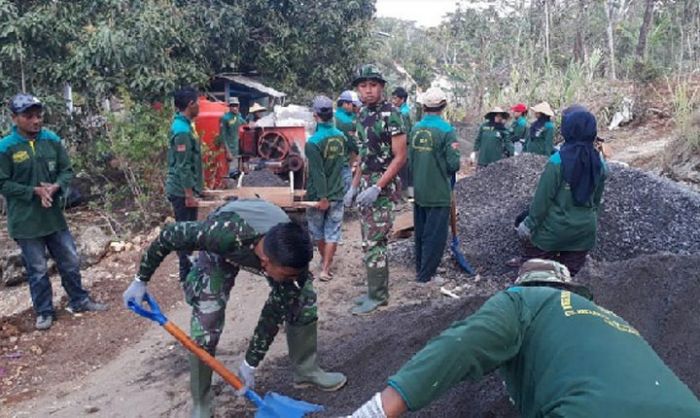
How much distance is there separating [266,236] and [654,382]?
61.2 inches

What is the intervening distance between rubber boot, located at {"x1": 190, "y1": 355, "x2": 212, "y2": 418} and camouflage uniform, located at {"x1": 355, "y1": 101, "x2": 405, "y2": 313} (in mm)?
1814

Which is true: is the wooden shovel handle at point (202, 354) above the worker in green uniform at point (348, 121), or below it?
below

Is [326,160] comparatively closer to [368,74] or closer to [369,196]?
[369,196]

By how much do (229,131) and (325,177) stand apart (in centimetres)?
346

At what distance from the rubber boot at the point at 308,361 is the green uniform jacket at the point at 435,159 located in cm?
182

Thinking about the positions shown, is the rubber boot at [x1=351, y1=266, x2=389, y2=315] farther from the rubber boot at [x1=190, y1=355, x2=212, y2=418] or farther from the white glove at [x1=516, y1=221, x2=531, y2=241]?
the rubber boot at [x1=190, y1=355, x2=212, y2=418]

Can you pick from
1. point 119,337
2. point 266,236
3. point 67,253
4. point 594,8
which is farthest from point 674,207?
point 594,8

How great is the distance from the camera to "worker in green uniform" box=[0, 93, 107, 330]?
14.6 feet

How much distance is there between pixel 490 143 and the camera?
325 inches

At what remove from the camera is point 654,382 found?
1566 millimetres

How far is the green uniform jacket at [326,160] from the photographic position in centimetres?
507

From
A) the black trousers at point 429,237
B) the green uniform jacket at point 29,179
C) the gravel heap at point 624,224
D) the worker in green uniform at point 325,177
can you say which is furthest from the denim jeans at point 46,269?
the gravel heap at point 624,224

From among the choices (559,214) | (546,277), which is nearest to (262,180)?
(559,214)

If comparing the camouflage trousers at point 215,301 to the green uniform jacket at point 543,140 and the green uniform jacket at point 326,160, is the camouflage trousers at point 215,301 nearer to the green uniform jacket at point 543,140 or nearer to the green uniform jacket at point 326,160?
the green uniform jacket at point 326,160
